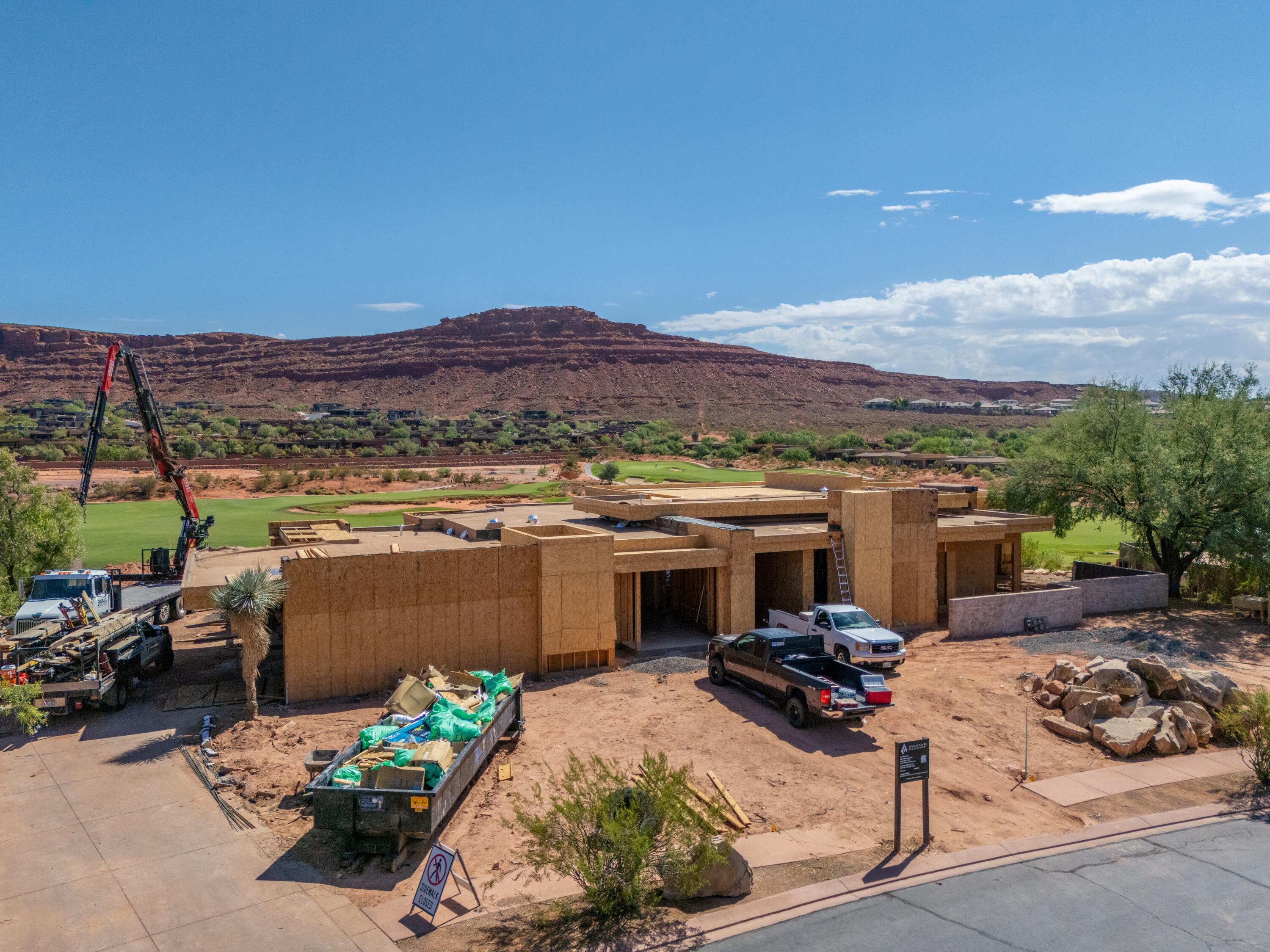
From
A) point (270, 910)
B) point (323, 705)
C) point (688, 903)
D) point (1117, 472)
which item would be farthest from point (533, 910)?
point (1117, 472)

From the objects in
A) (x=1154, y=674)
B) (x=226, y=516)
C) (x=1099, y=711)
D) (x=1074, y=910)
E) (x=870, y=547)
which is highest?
(x=870, y=547)

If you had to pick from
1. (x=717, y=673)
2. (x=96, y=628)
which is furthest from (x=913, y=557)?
(x=96, y=628)

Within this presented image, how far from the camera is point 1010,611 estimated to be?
80.6ft

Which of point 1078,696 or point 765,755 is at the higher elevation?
point 1078,696

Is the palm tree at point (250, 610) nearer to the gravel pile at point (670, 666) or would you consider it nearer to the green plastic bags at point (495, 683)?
the green plastic bags at point (495, 683)

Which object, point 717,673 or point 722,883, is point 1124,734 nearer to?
point 717,673

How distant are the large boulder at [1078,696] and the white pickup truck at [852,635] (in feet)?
11.3

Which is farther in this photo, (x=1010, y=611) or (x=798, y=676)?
(x=1010, y=611)

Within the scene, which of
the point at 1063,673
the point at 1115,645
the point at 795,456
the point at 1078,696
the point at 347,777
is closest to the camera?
the point at 347,777

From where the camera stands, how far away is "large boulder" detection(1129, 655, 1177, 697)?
16953 millimetres

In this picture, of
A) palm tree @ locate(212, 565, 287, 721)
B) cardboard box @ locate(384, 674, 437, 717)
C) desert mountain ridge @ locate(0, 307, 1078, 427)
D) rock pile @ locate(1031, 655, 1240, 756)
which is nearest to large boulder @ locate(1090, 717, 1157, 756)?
rock pile @ locate(1031, 655, 1240, 756)

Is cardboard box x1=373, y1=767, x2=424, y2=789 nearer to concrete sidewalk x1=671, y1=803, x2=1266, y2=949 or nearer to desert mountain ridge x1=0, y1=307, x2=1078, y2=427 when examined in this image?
concrete sidewalk x1=671, y1=803, x2=1266, y2=949

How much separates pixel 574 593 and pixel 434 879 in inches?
420

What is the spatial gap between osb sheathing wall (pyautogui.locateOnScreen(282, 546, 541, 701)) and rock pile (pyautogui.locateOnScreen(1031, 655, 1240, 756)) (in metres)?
11.8
